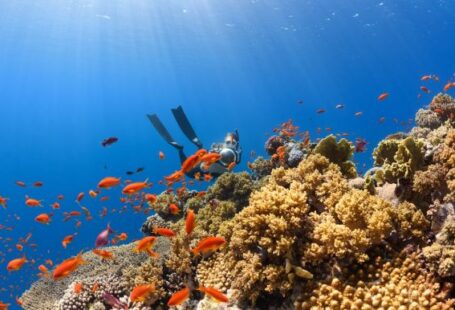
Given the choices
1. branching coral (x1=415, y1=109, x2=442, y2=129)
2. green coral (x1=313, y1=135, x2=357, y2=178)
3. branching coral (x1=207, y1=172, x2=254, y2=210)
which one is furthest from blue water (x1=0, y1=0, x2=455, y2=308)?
green coral (x1=313, y1=135, x2=357, y2=178)

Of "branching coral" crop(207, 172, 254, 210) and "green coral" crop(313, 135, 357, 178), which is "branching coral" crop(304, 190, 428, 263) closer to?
A: "green coral" crop(313, 135, 357, 178)

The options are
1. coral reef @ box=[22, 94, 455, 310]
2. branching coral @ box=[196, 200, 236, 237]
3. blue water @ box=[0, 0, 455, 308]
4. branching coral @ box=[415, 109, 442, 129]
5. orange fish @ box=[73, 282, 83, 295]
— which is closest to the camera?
coral reef @ box=[22, 94, 455, 310]

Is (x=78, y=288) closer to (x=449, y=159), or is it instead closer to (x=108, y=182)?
(x=108, y=182)

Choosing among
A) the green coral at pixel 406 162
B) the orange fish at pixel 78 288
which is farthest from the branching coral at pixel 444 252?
the orange fish at pixel 78 288

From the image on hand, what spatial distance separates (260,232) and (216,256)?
1.86m

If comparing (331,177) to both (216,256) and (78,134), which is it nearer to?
(216,256)

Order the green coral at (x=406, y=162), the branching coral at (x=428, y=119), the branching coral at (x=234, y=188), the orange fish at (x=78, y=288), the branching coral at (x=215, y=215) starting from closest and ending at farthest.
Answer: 1. the green coral at (x=406, y=162)
2. the orange fish at (x=78, y=288)
3. the branching coral at (x=215, y=215)
4. the branching coral at (x=234, y=188)
5. the branching coral at (x=428, y=119)

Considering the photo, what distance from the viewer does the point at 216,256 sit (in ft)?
23.3

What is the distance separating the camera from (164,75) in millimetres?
95312

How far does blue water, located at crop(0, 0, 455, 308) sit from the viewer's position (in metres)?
45.2

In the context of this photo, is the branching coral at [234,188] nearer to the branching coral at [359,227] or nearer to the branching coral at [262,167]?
the branching coral at [262,167]

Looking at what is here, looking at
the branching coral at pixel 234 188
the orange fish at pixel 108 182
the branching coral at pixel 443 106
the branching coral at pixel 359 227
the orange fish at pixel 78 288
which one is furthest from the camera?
the branching coral at pixel 443 106

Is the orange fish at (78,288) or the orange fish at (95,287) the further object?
the orange fish at (95,287)

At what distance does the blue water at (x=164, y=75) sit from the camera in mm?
45219
